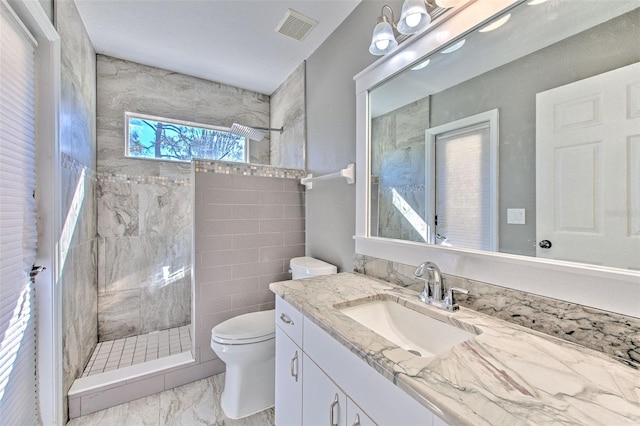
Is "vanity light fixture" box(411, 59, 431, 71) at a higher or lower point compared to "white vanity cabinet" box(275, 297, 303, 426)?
higher

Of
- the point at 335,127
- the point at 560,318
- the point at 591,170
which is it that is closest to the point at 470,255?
the point at 560,318

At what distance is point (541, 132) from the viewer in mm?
948

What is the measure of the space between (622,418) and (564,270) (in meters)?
0.42

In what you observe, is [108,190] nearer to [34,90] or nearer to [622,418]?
[34,90]

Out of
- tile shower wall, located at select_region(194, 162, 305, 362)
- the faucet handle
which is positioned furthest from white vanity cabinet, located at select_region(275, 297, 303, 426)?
tile shower wall, located at select_region(194, 162, 305, 362)

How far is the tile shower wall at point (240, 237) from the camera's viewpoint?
1938 millimetres

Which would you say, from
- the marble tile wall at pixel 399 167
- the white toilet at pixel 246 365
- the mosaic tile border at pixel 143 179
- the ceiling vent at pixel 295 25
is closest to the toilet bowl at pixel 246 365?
the white toilet at pixel 246 365

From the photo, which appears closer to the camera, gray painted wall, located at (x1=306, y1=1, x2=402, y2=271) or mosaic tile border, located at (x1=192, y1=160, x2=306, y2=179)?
gray painted wall, located at (x1=306, y1=1, x2=402, y2=271)

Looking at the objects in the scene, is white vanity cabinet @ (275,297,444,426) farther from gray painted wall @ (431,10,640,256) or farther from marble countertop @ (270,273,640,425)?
gray painted wall @ (431,10,640,256)

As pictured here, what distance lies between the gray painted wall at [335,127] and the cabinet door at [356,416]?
978 millimetres

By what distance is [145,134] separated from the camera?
98.6 inches

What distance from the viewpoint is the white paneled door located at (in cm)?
74

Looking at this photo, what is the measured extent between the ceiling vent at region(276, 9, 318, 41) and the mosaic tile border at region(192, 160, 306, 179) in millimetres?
1030

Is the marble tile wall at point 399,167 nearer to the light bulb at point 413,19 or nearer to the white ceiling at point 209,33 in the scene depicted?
the light bulb at point 413,19
